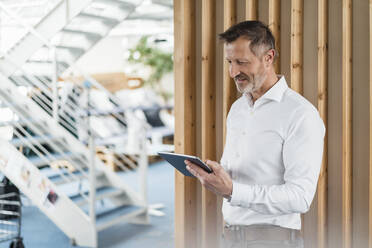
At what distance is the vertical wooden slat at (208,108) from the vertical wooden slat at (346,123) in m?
0.79

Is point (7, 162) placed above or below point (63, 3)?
below

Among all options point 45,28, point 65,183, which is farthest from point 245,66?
point 45,28

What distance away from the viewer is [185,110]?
9.61ft

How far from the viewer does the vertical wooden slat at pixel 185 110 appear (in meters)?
2.90

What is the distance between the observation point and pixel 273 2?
2615 millimetres

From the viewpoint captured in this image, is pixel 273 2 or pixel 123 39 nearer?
pixel 273 2

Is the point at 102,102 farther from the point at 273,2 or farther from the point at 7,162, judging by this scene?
the point at 273,2

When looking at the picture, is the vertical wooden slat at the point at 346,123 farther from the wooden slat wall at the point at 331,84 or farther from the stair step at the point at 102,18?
the stair step at the point at 102,18

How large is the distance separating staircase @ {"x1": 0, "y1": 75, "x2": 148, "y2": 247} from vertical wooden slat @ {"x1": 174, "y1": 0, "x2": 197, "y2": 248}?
1982mm

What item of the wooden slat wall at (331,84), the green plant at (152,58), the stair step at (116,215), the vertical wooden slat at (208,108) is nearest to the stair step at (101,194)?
the stair step at (116,215)

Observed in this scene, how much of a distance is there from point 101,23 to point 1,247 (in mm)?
3414

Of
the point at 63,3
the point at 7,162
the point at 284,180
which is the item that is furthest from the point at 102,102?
the point at 284,180

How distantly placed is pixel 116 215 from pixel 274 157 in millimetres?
3592

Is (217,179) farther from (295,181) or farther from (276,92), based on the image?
(276,92)
